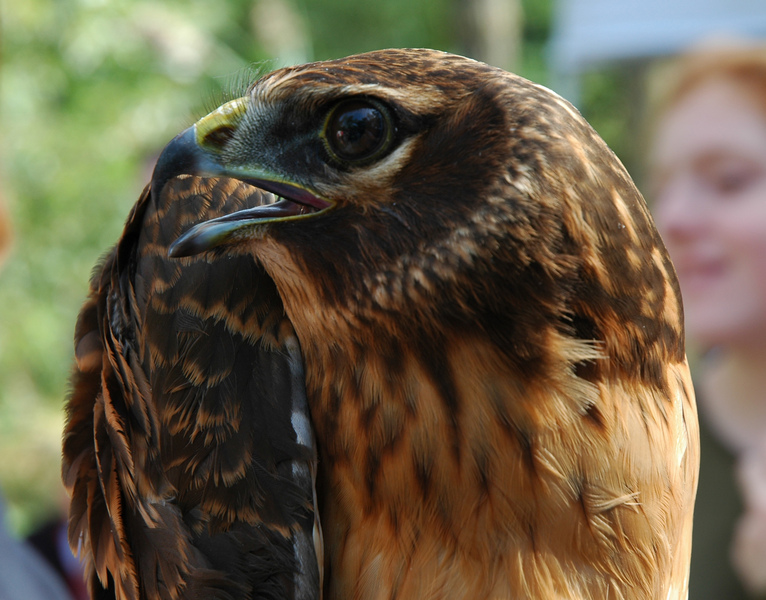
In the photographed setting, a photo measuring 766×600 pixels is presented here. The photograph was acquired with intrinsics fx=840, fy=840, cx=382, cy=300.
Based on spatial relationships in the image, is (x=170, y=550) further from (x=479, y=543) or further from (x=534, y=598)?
(x=534, y=598)

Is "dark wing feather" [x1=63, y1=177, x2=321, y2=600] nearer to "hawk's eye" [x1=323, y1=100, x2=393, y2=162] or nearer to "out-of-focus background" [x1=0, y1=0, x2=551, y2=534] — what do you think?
"hawk's eye" [x1=323, y1=100, x2=393, y2=162]

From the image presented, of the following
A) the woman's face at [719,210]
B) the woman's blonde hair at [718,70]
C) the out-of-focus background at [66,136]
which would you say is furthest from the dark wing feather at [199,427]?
the out-of-focus background at [66,136]

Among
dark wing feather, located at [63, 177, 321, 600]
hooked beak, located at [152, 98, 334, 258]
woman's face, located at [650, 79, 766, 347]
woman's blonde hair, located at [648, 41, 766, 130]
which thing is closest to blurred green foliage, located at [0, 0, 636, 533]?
woman's blonde hair, located at [648, 41, 766, 130]

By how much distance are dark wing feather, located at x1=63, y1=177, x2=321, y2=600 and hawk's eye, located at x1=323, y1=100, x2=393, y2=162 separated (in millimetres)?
408

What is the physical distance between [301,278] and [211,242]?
212mm

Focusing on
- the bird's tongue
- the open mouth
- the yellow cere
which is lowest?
the open mouth

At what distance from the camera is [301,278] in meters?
1.86

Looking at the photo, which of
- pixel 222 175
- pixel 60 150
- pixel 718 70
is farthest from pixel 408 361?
pixel 60 150

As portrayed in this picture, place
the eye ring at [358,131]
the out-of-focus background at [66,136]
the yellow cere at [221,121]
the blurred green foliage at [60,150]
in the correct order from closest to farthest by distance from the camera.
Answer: the eye ring at [358,131] < the yellow cere at [221,121] < the out-of-focus background at [66,136] < the blurred green foliage at [60,150]

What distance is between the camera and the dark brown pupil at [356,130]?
5.68 feet

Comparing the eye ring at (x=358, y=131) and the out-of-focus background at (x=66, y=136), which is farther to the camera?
the out-of-focus background at (x=66, y=136)

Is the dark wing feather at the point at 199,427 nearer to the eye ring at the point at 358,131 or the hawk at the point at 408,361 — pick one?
the hawk at the point at 408,361

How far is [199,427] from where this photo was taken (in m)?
1.95

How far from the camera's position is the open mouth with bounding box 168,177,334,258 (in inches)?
70.5
